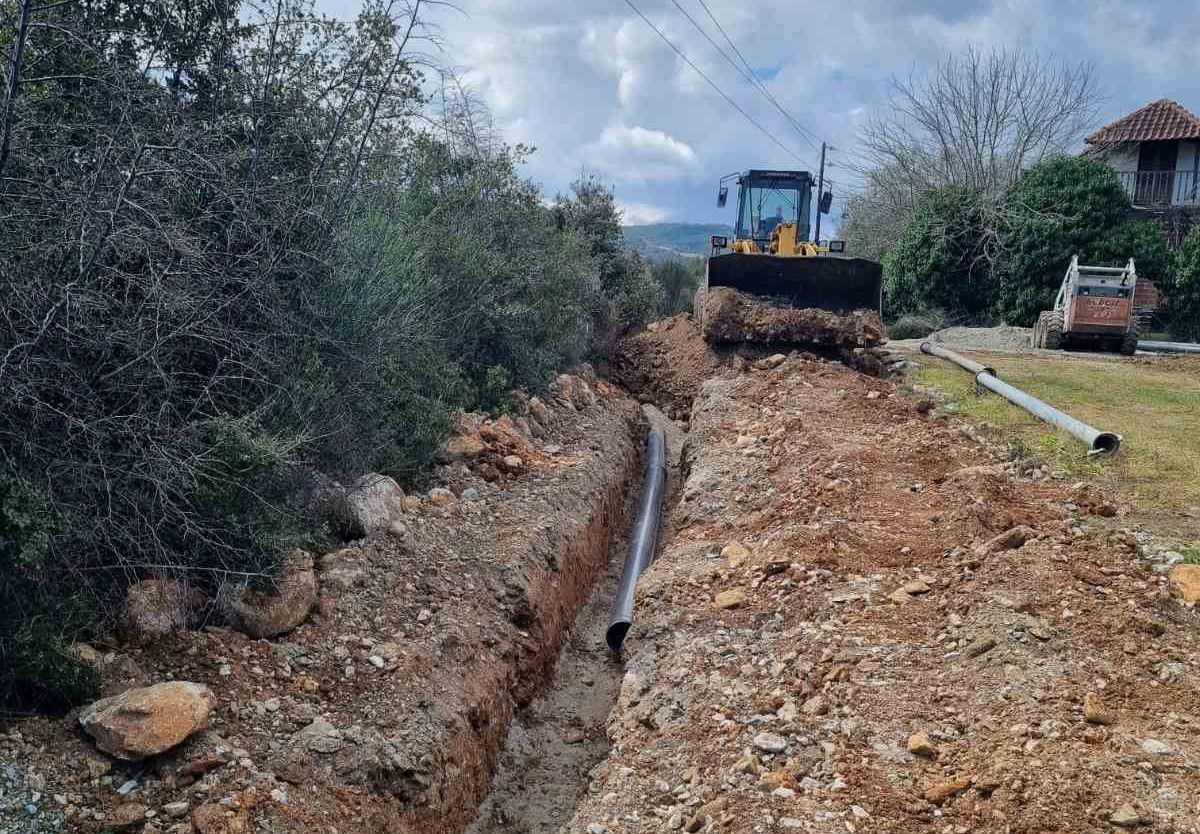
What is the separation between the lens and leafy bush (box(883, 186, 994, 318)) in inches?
914

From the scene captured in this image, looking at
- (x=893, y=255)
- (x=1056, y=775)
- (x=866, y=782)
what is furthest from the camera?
(x=893, y=255)

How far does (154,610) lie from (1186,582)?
5.54 meters

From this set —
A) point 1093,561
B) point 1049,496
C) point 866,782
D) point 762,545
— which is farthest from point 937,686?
point 1049,496

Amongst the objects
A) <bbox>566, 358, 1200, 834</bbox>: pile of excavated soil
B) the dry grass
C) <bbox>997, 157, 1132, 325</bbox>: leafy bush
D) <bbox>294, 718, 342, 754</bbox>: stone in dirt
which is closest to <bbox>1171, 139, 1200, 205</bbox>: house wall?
<bbox>997, 157, 1132, 325</bbox>: leafy bush

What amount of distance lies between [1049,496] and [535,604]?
3.95 m

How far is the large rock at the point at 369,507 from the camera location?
598 centimetres

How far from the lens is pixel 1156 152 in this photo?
2625 centimetres

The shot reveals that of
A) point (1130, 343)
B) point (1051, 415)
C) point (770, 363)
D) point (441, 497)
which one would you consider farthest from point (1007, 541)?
point (1130, 343)

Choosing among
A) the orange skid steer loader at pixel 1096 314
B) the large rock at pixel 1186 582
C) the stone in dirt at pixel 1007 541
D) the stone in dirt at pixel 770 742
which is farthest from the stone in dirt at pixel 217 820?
the orange skid steer loader at pixel 1096 314

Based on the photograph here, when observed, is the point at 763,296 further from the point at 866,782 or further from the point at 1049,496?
the point at 866,782

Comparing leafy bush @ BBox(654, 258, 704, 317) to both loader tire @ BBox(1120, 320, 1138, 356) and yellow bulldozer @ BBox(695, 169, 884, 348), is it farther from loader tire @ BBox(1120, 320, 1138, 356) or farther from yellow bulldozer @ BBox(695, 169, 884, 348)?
loader tire @ BBox(1120, 320, 1138, 356)

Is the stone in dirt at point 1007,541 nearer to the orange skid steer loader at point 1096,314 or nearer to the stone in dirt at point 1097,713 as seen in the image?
the stone in dirt at point 1097,713

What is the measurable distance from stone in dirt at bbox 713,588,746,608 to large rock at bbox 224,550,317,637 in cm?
263

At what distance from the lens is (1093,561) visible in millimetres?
5227
